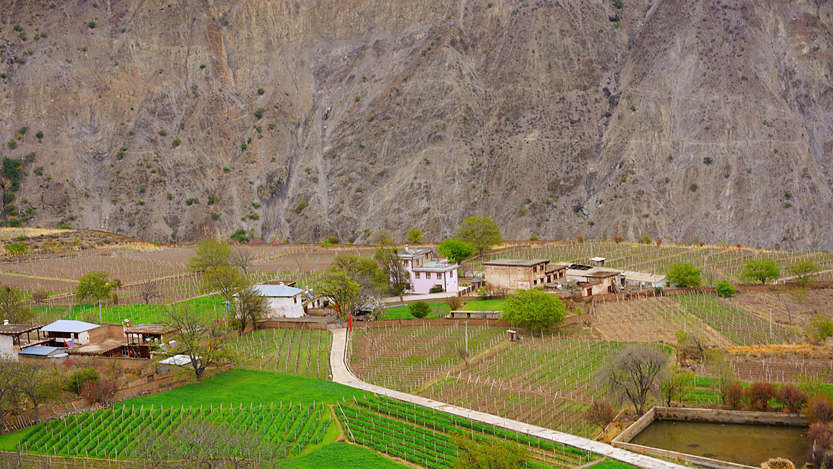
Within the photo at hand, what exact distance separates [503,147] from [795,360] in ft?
212

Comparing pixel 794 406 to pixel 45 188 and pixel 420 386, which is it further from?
pixel 45 188

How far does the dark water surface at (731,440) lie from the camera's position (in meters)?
30.3

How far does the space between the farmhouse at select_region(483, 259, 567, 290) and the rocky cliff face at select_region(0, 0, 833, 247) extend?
27889 mm

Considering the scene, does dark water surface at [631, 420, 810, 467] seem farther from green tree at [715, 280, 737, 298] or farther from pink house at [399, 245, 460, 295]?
pink house at [399, 245, 460, 295]

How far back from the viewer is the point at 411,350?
46.7 meters

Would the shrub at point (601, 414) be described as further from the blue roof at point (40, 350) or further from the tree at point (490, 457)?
the blue roof at point (40, 350)

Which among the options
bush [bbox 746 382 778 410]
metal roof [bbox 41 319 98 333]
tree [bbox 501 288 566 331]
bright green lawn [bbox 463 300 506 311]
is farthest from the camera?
bright green lawn [bbox 463 300 506 311]

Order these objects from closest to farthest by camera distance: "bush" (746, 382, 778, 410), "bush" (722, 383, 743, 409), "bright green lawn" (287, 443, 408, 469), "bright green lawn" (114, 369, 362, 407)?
"bright green lawn" (287, 443, 408, 469) → "bush" (746, 382, 778, 410) → "bush" (722, 383, 743, 409) → "bright green lawn" (114, 369, 362, 407)

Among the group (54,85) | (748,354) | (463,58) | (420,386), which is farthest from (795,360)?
(54,85)

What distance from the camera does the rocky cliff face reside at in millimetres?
92000

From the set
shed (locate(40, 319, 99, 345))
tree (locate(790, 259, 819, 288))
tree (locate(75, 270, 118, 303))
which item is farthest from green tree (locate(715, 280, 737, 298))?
tree (locate(75, 270, 118, 303))

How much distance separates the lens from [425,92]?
108m

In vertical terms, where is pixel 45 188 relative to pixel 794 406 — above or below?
above

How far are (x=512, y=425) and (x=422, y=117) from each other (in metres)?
77.7
